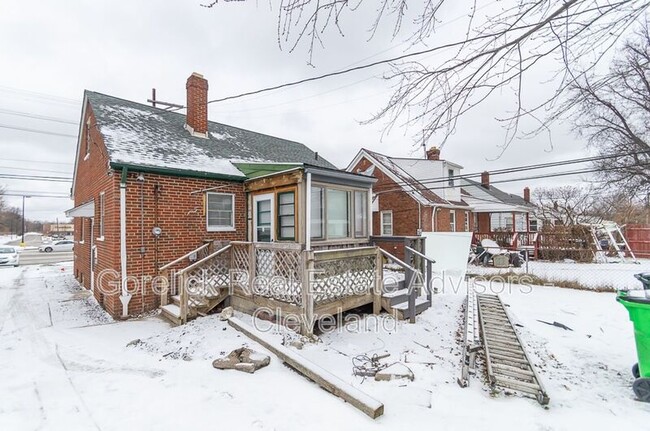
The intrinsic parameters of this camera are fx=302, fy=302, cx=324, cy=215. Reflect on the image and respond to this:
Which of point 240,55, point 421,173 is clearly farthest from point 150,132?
point 421,173

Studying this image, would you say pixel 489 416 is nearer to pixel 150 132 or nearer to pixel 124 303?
pixel 124 303

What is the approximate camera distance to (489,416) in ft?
11.0

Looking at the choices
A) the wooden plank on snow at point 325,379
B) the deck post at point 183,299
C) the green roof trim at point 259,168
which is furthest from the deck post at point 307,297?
the green roof trim at point 259,168

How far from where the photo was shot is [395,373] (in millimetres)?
4211

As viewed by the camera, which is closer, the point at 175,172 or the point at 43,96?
the point at 175,172

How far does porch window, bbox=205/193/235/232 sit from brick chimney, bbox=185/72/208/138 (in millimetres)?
3041

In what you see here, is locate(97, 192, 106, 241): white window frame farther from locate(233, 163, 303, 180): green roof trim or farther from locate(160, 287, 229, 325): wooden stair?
locate(233, 163, 303, 180): green roof trim

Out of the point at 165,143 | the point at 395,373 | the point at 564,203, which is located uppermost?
the point at 165,143

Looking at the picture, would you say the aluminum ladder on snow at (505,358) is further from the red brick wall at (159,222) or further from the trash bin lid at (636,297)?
the red brick wall at (159,222)

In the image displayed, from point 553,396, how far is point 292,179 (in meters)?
5.74

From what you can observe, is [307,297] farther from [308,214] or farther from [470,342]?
[470,342]

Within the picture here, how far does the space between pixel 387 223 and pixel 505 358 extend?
1261cm

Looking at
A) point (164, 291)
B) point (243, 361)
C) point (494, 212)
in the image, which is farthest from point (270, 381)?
point (494, 212)

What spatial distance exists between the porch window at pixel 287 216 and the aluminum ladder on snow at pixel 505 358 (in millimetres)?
4598
